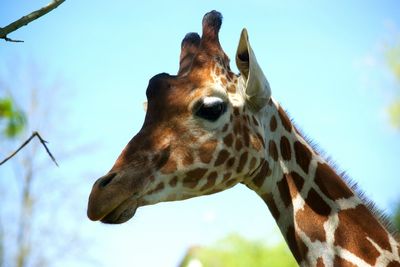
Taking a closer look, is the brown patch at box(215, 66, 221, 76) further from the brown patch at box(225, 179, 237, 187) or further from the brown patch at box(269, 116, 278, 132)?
the brown patch at box(225, 179, 237, 187)

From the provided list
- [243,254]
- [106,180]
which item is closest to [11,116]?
[106,180]

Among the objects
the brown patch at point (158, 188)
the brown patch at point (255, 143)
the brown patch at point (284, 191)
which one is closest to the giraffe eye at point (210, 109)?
the brown patch at point (255, 143)

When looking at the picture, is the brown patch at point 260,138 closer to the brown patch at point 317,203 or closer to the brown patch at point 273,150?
the brown patch at point 273,150

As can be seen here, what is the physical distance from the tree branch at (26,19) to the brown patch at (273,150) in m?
2.20

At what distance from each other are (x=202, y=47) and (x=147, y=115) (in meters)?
1.04

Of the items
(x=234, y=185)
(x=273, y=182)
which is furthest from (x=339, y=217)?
(x=234, y=185)

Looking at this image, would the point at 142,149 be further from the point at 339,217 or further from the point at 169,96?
the point at 339,217

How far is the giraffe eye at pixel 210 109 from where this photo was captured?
4.61 meters

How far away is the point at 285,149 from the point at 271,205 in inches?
20.6

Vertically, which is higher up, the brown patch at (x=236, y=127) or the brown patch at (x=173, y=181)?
the brown patch at (x=236, y=127)

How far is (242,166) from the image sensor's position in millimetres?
4695

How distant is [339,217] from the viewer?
4570 mm

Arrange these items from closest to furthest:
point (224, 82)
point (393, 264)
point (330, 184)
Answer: point (393, 264), point (330, 184), point (224, 82)

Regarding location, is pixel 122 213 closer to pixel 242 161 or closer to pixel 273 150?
pixel 242 161
